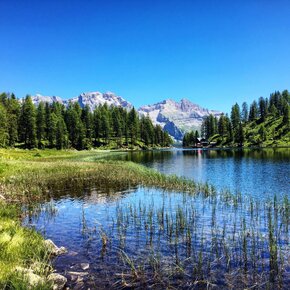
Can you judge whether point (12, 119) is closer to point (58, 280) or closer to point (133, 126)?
point (133, 126)

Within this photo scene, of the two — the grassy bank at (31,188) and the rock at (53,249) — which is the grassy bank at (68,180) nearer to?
the grassy bank at (31,188)

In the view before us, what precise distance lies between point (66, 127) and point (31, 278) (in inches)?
5489

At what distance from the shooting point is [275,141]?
184625mm

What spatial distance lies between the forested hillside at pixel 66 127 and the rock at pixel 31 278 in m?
94.8

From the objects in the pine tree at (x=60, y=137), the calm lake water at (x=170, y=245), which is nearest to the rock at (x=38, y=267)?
the calm lake water at (x=170, y=245)

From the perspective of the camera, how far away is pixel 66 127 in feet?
475

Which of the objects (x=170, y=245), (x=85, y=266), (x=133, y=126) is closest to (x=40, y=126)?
(x=133, y=126)

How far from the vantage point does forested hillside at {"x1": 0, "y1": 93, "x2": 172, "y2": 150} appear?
402 ft

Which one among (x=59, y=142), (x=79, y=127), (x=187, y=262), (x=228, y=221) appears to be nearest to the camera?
(x=187, y=262)

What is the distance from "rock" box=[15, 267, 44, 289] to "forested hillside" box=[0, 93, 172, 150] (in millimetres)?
94773

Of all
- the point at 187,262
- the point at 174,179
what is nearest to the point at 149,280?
the point at 187,262

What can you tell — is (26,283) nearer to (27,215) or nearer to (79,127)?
(27,215)

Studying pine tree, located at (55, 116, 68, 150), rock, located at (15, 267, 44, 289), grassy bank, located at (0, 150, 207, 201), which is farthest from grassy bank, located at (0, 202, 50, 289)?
pine tree, located at (55, 116, 68, 150)

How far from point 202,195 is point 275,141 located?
17072 cm
